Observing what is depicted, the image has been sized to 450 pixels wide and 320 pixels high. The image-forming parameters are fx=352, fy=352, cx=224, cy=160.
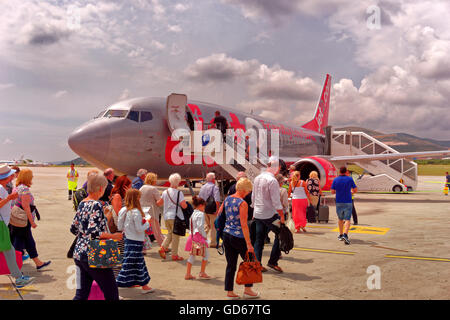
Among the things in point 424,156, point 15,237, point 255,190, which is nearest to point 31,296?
point 15,237

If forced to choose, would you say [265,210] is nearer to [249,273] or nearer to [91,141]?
[249,273]

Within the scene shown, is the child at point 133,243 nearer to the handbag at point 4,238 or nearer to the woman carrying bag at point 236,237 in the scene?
the woman carrying bag at point 236,237

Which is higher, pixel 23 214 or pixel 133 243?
pixel 23 214

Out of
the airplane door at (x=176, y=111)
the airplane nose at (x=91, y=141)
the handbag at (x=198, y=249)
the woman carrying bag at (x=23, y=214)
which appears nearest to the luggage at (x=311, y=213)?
the airplane door at (x=176, y=111)

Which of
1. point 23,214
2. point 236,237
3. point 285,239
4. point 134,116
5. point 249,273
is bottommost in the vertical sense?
point 249,273

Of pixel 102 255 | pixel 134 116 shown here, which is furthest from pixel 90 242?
pixel 134 116

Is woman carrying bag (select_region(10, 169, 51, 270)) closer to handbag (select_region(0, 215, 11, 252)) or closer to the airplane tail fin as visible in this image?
handbag (select_region(0, 215, 11, 252))

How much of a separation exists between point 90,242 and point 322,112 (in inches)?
1323

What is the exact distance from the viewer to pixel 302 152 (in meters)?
24.9

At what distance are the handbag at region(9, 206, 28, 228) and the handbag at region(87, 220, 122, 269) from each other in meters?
2.77

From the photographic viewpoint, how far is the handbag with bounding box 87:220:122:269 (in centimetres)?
373

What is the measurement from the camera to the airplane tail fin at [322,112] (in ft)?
111

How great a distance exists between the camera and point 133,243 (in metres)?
5.01
